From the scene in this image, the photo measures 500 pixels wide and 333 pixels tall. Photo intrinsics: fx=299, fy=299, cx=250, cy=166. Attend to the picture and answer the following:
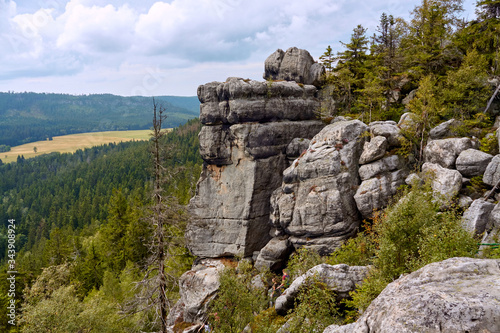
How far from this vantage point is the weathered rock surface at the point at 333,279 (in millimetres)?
18625

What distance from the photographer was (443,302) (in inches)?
334

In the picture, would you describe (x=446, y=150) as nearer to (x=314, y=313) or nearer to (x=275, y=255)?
(x=275, y=255)

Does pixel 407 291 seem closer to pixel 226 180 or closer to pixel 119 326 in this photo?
pixel 226 180

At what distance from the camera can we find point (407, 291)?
9.80m

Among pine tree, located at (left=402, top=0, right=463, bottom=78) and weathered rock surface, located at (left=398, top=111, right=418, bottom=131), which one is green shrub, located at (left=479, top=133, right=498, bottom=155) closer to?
weathered rock surface, located at (left=398, top=111, right=418, bottom=131)

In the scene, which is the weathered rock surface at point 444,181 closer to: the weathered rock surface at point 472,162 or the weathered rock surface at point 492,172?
the weathered rock surface at point 472,162

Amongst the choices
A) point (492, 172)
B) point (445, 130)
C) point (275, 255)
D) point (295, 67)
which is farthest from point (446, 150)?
point (295, 67)

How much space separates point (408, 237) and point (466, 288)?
29.4 feet

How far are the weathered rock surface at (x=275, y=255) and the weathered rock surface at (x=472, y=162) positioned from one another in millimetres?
17935

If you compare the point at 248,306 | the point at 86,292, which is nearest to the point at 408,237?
the point at 248,306

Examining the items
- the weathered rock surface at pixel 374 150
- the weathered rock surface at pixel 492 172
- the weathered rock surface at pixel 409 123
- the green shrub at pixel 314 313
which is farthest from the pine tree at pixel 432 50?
the green shrub at pixel 314 313

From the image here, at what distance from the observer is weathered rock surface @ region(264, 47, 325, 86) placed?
1715 inches

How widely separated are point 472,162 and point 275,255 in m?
20.3

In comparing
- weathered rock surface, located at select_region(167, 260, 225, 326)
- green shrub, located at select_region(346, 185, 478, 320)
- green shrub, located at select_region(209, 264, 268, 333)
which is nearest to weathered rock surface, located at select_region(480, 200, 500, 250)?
green shrub, located at select_region(346, 185, 478, 320)
